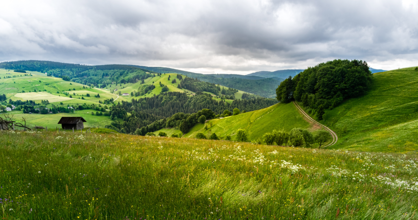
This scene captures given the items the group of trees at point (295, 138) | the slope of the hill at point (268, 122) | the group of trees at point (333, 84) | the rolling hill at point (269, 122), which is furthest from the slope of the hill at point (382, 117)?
the slope of the hill at point (268, 122)

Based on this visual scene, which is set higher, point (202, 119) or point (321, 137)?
point (321, 137)

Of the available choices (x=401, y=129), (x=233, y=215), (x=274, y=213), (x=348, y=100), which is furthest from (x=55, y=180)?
(x=348, y=100)

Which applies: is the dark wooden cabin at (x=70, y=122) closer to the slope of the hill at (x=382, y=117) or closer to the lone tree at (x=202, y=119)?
the slope of the hill at (x=382, y=117)

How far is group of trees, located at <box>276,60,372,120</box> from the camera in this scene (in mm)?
72062

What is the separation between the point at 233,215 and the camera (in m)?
2.88

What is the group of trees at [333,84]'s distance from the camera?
72062 millimetres

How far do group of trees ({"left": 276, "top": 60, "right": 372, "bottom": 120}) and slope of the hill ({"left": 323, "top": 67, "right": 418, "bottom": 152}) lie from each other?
3370 mm

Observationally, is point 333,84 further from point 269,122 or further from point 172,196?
point 172,196

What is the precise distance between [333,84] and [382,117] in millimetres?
24310

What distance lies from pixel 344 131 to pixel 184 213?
73278 millimetres

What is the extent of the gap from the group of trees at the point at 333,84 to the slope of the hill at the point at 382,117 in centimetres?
337

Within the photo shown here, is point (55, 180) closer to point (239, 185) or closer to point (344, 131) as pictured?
point (239, 185)

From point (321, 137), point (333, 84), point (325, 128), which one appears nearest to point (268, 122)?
point (325, 128)

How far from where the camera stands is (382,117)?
56750 millimetres
